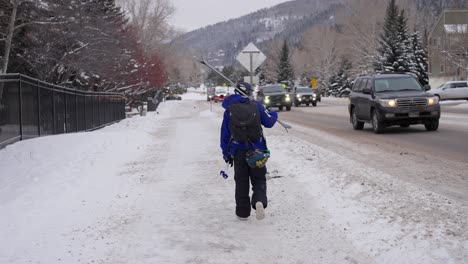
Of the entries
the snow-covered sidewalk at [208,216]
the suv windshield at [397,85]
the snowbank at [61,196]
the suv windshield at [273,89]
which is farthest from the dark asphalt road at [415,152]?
the suv windshield at [273,89]

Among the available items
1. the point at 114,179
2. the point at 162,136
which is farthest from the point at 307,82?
the point at 114,179

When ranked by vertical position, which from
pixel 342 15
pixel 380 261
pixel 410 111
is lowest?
pixel 380 261

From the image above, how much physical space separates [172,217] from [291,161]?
14.2ft

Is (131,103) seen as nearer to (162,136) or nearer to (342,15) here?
(162,136)

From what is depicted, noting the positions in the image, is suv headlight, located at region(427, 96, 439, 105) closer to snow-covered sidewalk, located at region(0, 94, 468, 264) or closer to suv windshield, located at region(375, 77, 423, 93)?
suv windshield, located at region(375, 77, 423, 93)

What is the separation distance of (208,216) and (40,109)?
8971 millimetres

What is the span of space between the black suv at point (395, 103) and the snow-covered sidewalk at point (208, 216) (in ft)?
18.2

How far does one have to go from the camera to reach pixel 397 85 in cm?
1623

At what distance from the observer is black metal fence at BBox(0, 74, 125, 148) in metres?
11.0

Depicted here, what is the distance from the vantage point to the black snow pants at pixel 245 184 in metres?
6.04

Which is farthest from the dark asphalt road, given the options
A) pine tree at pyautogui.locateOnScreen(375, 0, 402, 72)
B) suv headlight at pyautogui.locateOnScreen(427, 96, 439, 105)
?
pine tree at pyautogui.locateOnScreen(375, 0, 402, 72)

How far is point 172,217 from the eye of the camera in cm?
629

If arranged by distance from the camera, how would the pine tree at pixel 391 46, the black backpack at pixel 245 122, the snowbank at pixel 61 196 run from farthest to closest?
1. the pine tree at pixel 391 46
2. the black backpack at pixel 245 122
3. the snowbank at pixel 61 196

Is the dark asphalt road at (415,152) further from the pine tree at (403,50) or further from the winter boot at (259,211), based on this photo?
the pine tree at (403,50)
